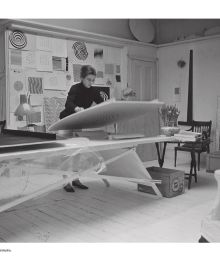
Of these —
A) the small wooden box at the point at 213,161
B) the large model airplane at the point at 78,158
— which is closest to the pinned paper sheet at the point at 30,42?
the large model airplane at the point at 78,158

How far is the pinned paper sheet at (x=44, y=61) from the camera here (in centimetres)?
385

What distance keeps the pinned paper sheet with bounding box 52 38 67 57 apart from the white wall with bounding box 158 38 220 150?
1680 millimetres

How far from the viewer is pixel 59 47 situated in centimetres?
397

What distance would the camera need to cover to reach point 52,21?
386 centimetres

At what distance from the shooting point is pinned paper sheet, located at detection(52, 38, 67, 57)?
3924mm

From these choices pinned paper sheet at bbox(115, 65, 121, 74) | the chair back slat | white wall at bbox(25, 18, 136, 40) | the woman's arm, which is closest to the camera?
the woman's arm

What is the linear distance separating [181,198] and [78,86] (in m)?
1.35

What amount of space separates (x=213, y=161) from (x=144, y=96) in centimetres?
156

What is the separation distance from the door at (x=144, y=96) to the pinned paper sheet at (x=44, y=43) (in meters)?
1.27

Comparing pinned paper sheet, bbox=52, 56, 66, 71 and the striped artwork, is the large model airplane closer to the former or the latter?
the striped artwork

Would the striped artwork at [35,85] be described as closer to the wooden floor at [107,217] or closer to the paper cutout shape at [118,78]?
the paper cutout shape at [118,78]

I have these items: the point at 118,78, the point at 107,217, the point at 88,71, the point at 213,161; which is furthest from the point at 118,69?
the point at 107,217

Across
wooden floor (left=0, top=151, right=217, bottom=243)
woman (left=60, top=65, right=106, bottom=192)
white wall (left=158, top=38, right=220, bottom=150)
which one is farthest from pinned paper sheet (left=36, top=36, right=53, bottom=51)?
white wall (left=158, top=38, right=220, bottom=150)
